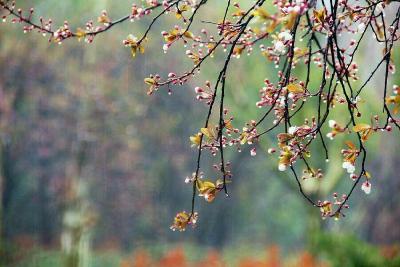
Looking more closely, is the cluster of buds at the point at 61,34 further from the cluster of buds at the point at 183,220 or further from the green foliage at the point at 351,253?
the green foliage at the point at 351,253

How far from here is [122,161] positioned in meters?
21.3

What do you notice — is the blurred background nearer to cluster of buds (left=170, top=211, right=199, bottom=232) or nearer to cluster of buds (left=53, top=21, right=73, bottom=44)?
cluster of buds (left=170, top=211, right=199, bottom=232)

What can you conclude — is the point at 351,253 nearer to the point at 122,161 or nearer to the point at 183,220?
the point at 183,220

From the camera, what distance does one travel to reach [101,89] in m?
16.1

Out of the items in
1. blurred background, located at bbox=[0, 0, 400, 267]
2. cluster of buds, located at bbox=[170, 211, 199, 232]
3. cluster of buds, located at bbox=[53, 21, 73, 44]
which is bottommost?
cluster of buds, located at bbox=[170, 211, 199, 232]

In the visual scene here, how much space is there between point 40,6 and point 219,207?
1424 cm

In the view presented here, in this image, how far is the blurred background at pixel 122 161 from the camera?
13.7 metres

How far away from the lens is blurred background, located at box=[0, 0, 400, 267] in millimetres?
13680

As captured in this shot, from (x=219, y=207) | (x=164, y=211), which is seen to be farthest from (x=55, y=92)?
(x=219, y=207)

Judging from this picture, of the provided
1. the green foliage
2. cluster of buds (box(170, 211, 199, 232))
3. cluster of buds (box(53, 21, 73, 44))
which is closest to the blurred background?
the green foliage

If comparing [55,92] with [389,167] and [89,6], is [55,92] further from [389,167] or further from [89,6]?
[389,167]

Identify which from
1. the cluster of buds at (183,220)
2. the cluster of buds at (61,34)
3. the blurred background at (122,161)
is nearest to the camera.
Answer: the cluster of buds at (183,220)

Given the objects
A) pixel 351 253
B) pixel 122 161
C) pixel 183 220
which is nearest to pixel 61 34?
pixel 183 220

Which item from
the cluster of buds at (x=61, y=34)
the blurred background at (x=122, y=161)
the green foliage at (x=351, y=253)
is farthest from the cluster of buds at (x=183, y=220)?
the blurred background at (x=122, y=161)
